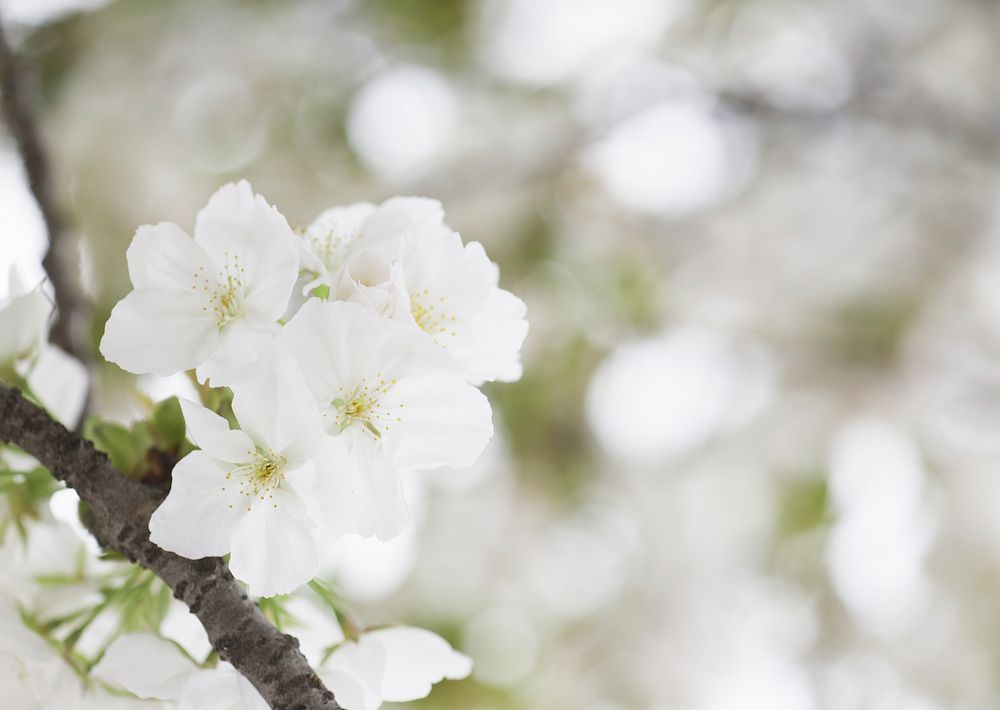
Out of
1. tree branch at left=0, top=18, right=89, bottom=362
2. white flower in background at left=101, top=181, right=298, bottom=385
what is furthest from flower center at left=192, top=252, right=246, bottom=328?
tree branch at left=0, top=18, right=89, bottom=362

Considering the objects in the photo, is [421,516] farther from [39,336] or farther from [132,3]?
[39,336]

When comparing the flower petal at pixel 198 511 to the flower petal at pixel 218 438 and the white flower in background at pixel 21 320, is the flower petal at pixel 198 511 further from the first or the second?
the white flower in background at pixel 21 320

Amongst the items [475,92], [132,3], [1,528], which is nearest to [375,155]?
[475,92]

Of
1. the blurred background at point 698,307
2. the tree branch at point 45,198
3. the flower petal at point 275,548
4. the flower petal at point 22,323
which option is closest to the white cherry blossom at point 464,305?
the flower petal at point 275,548

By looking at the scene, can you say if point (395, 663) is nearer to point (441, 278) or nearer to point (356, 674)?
point (356, 674)

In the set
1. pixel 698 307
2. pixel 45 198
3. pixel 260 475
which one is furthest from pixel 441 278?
pixel 698 307

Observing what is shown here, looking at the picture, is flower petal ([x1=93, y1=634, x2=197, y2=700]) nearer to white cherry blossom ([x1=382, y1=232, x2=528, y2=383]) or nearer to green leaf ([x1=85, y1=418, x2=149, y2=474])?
green leaf ([x1=85, y1=418, x2=149, y2=474])
